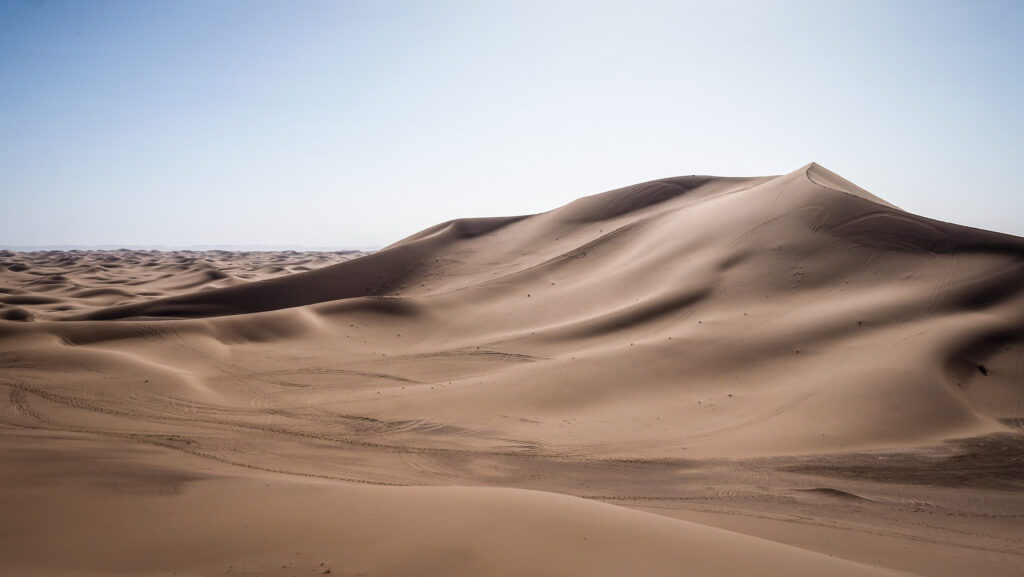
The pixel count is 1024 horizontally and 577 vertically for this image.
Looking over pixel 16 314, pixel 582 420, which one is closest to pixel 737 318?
pixel 582 420

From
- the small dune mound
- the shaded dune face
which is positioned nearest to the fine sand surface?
the shaded dune face

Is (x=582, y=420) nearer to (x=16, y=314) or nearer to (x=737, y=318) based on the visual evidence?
(x=737, y=318)

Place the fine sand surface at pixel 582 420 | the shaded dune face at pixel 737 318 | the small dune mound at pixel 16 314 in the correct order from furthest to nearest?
the small dune mound at pixel 16 314
the shaded dune face at pixel 737 318
the fine sand surface at pixel 582 420

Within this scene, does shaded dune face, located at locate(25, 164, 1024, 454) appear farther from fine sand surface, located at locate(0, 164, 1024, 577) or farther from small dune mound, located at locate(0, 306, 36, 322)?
small dune mound, located at locate(0, 306, 36, 322)

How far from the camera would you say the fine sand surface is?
14.2 feet

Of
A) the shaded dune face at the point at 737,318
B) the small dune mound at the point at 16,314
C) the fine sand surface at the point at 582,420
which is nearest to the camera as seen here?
the fine sand surface at the point at 582,420

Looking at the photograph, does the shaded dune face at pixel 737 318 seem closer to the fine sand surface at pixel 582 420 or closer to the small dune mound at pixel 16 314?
the fine sand surface at pixel 582 420

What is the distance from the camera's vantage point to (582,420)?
10133mm

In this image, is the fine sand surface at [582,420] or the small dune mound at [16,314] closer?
the fine sand surface at [582,420]

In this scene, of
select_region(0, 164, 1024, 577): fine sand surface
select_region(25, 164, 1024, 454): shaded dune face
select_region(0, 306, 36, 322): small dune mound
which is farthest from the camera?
select_region(0, 306, 36, 322): small dune mound

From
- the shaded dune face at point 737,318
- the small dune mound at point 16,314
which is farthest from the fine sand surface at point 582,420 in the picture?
the small dune mound at point 16,314

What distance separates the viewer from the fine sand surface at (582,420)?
433 centimetres

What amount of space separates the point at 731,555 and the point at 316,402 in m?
8.85

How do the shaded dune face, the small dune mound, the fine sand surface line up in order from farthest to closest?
the small dune mound → the shaded dune face → the fine sand surface
